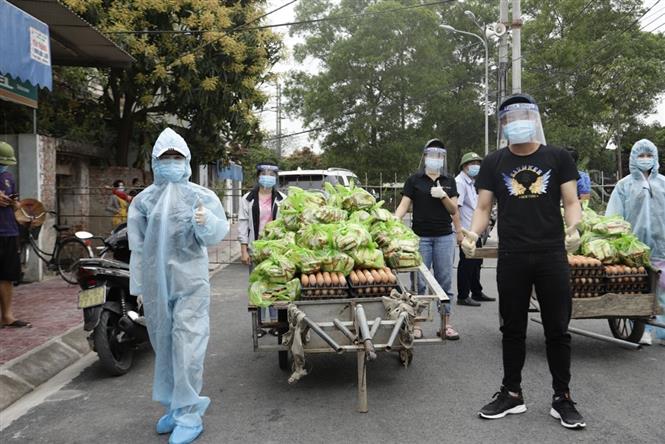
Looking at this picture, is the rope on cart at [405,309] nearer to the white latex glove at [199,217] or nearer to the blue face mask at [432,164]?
the white latex glove at [199,217]

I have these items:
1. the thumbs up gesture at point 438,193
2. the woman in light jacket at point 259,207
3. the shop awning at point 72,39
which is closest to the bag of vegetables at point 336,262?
the thumbs up gesture at point 438,193

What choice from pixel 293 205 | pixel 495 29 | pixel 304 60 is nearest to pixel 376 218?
pixel 293 205

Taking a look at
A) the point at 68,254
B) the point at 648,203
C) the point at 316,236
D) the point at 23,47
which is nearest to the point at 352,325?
the point at 316,236

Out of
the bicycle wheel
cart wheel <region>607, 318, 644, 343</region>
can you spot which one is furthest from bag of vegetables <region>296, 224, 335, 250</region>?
the bicycle wheel

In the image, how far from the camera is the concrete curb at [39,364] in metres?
4.54

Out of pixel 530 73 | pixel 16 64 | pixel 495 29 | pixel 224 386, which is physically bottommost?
pixel 224 386

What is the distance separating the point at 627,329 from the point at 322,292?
320 cm

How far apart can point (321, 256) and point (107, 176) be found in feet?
34.6

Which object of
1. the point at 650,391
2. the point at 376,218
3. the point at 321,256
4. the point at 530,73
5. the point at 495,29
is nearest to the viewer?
the point at 650,391

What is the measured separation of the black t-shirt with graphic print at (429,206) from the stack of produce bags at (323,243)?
58 centimetres

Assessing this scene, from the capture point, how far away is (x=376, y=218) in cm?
527

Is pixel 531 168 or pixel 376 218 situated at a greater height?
pixel 531 168

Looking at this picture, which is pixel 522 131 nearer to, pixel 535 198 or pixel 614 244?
pixel 535 198

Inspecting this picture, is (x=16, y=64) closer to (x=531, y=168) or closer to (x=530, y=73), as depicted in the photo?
(x=531, y=168)
